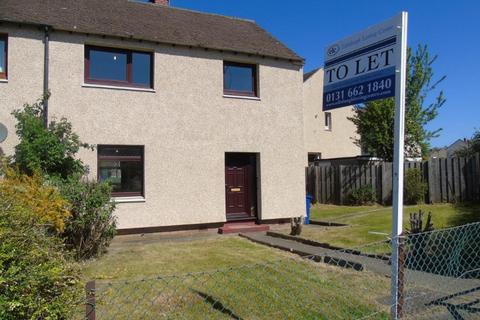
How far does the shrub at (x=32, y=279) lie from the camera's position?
324 cm

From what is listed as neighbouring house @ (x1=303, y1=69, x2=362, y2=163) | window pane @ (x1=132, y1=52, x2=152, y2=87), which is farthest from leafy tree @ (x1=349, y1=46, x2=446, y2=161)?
window pane @ (x1=132, y1=52, x2=152, y2=87)

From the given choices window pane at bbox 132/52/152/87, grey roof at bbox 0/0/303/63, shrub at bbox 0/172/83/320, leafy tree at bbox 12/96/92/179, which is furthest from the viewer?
window pane at bbox 132/52/152/87

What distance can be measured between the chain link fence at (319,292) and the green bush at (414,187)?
10.4m

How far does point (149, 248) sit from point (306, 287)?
5296 millimetres

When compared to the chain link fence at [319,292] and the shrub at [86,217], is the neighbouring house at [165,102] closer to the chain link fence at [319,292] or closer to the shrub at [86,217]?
the shrub at [86,217]

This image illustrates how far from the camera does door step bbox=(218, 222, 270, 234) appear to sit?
1350cm

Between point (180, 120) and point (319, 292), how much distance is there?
7.86m

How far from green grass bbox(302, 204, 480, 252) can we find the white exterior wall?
6.78 ft

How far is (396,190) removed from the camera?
472 centimetres

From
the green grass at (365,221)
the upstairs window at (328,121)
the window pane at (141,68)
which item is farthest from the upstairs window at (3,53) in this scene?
the upstairs window at (328,121)

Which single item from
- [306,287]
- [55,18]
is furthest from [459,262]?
[55,18]

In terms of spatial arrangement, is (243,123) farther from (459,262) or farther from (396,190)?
(396,190)

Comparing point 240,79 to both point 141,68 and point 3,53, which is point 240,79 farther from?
point 3,53

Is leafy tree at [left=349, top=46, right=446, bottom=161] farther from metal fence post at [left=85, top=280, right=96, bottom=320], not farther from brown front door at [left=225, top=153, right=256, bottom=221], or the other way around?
metal fence post at [left=85, top=280, right=96, bottom=320]
